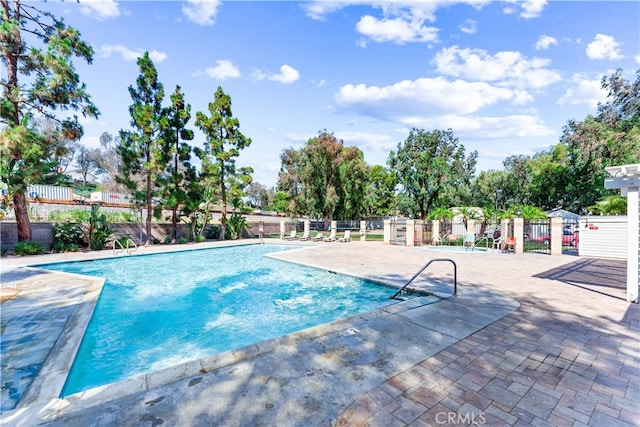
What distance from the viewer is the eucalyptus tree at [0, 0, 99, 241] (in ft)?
40.4

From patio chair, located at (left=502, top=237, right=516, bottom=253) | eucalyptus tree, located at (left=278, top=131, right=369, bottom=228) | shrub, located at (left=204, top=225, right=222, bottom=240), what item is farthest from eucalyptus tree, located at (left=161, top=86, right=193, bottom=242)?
patio chair, located at (left=502, top=237, right=516, bottom=253)

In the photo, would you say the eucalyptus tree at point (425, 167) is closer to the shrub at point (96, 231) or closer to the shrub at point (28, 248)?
the shrub at point (96, 231)

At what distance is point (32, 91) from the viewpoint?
42.1ft

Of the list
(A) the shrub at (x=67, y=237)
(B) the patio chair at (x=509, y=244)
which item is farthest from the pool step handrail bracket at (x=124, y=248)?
(B) the patio chair at (x=509, y=244)

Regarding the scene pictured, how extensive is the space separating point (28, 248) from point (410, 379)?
697 inches

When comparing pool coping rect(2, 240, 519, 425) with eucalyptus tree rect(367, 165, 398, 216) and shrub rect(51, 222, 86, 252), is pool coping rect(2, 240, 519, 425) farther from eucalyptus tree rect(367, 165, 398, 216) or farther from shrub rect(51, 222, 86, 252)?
eucalyptus tree rect(367, 165, 398, 216)

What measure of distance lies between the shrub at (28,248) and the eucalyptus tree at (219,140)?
9.54 m

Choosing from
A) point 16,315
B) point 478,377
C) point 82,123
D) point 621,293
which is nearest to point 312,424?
point 478,377

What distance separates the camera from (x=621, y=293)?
254 inches

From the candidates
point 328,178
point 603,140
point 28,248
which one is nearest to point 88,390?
point 28,248

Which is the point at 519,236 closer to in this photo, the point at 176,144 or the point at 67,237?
the point at 176,144

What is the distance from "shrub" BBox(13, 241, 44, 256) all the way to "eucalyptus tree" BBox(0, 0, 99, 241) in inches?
27.4

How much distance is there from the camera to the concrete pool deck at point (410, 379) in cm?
249

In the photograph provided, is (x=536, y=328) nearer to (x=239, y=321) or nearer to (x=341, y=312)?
(x=341, y=312)
